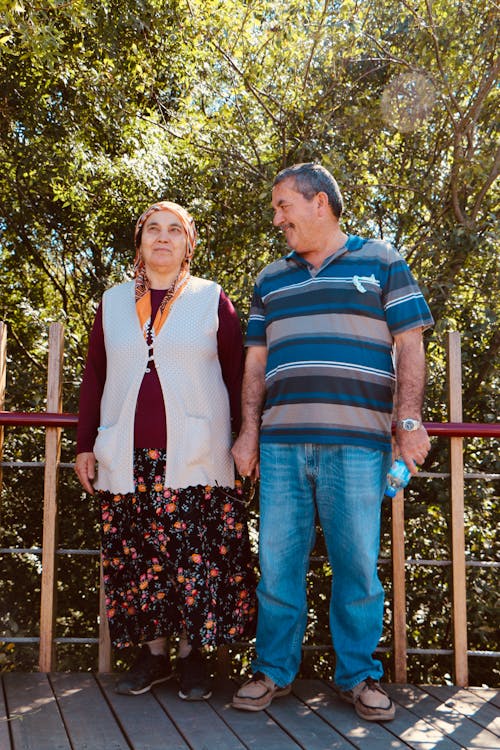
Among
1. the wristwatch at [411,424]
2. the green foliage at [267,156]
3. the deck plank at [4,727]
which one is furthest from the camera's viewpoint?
the green foliage at [267,156]

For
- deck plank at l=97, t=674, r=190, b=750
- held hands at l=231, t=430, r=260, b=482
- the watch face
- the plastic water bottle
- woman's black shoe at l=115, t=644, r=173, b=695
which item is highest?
the watch face

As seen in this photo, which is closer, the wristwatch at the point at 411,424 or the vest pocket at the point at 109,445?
the wristwatch at the point at 411,424

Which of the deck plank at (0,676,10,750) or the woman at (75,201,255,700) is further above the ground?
the woman at (75,201,255,700)

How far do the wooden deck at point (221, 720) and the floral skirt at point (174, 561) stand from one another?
0.22 meters

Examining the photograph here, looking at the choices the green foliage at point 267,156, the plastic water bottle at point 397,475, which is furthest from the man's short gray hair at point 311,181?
the green foliage at point 267,156

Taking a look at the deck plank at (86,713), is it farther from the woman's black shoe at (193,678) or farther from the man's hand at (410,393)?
the man's hand at (410,393)

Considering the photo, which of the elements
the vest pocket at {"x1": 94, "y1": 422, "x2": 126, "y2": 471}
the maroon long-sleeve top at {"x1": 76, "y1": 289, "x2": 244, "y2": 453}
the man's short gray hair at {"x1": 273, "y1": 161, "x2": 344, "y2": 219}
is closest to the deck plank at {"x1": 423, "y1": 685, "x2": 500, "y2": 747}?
the maroon long-sleeve top at {"x1": 76, "y1": 289, "x2": 244, "y2": 453}

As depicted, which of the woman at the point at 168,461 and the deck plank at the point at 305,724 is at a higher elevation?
the woman at the point at 168,461

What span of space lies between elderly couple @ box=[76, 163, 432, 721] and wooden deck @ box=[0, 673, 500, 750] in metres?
0.07

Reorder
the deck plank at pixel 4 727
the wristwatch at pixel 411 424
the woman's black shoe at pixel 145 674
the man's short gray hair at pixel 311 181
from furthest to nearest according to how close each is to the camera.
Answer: the woman's black shoe at pixel 145 674 < the man's short gray hair at pixel 311 181 < the wristwatch at pixel 411 424 < the deck plank at pixel 4 727

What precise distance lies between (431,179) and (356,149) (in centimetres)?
52

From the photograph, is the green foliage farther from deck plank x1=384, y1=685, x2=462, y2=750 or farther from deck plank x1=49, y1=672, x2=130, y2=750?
deck plank x1=49, y1=672, x2=130, y2=750

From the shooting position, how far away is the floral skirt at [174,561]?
2689 mm

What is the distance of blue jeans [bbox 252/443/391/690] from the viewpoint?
8.41ft
